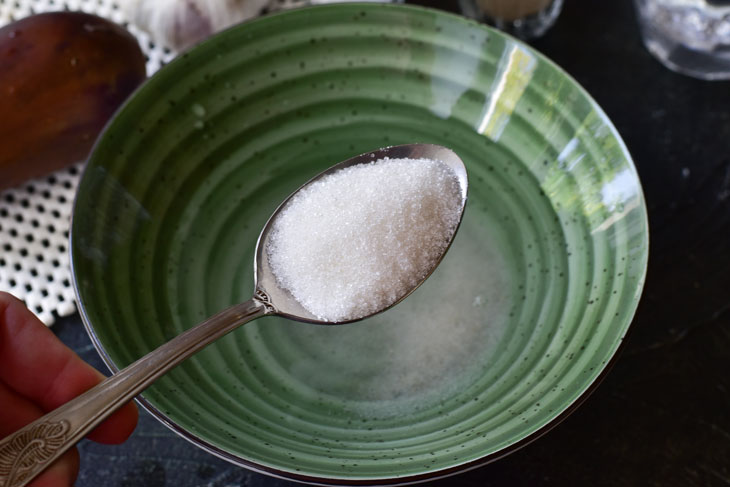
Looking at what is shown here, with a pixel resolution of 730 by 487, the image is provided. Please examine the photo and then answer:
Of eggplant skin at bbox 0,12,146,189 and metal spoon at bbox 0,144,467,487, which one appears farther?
eggplant skin at bbox 0,12,146,189

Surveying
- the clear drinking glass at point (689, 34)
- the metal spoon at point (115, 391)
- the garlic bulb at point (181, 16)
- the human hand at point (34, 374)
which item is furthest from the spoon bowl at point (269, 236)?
the clear drinking glass at point (689, 34)

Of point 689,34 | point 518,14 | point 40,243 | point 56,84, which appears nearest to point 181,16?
point 56,84

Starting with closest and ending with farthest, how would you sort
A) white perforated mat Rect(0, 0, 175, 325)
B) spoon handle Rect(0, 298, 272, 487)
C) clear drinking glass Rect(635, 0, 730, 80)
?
spoon handle Rect(0, 298, 272, 487)
white perforated mat Rect(0, 0, 175, 325)
clear drinking glass Rect(635, 0, 730, 80)

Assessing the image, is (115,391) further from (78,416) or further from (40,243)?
(40,243)

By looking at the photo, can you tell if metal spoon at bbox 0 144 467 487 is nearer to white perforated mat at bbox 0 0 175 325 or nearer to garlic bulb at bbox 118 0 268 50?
white perforated mat at bbox 0 0 175 325

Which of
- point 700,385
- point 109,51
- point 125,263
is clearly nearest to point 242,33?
point 109,51

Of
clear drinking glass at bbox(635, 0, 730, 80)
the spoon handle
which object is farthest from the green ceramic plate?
clear drinking glass at bbox(635, 0, 730, 80)

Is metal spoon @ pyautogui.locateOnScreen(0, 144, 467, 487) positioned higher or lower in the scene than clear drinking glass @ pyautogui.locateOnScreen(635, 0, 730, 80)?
lower
